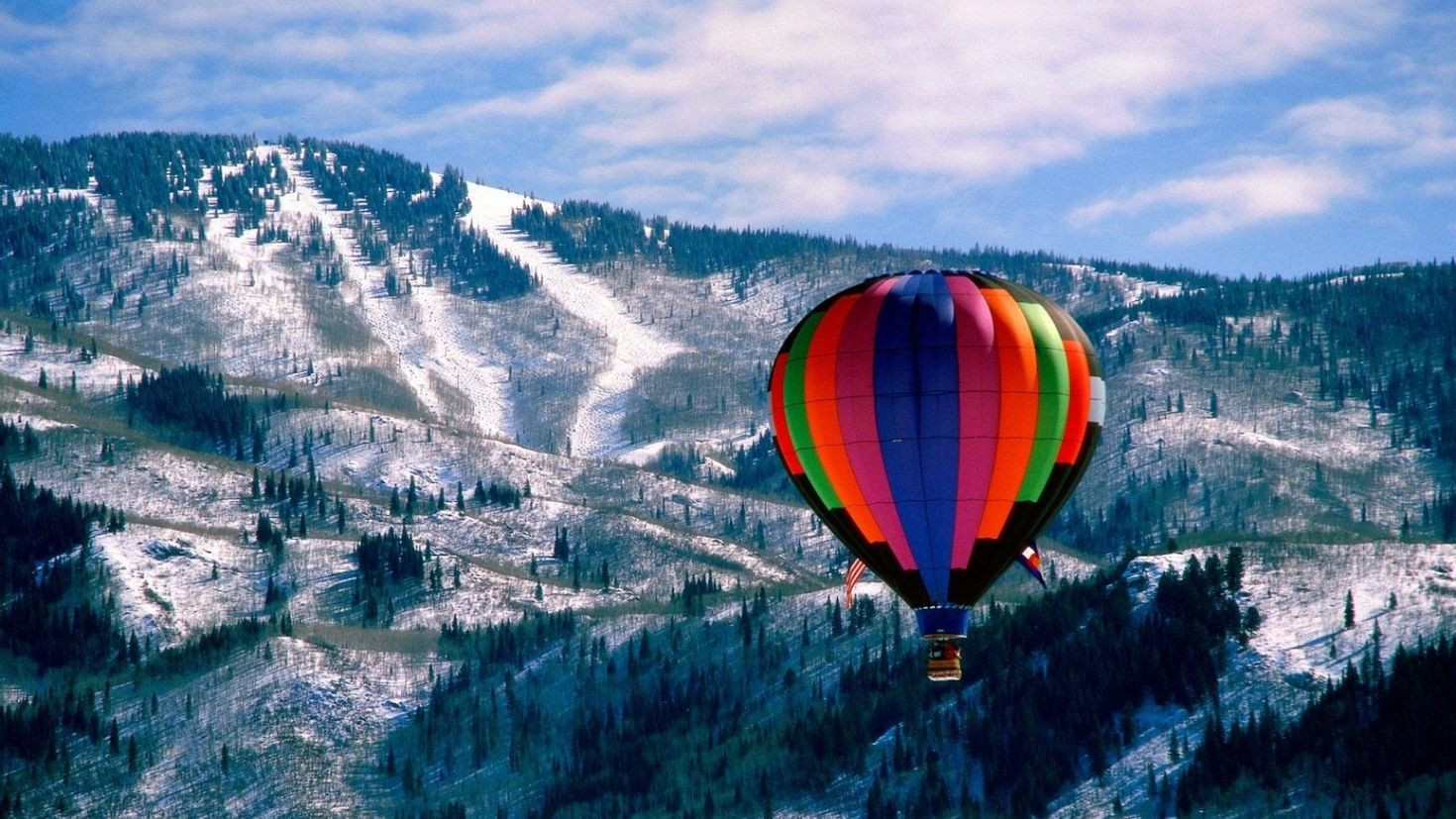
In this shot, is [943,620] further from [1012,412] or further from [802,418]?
[802,418]

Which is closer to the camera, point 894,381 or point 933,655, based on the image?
point 933,655

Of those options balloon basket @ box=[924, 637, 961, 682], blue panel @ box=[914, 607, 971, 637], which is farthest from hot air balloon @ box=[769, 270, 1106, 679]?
balloon basket @ box=[924, 637, 961, 682]

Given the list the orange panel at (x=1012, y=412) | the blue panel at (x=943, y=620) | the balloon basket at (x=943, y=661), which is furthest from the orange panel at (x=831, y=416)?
the balloon basket at (x=943, y=661)

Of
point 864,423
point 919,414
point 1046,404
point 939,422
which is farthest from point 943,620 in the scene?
point 1046,404

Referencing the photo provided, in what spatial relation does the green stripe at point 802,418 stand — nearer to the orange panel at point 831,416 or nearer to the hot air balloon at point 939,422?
the hot air balloon at point 939,422

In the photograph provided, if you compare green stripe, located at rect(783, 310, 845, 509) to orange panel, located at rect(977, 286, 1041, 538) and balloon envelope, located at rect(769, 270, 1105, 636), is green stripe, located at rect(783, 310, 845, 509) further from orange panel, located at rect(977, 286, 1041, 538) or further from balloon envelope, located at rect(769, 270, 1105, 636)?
orange panel, located at rect(977, 286, 1041, 538)

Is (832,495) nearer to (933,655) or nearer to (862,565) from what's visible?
(862,565)

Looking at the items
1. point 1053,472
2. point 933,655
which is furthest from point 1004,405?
point 933,655
